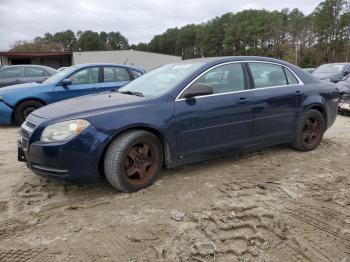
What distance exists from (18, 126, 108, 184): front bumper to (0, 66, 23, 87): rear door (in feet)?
27.9

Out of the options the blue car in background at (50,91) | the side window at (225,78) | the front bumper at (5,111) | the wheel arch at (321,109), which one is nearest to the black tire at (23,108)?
the blue car in background at (50,91)

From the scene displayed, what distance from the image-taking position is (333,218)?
3.56 m

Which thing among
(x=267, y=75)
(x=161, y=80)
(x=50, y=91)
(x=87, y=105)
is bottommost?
(x=87, y=105)

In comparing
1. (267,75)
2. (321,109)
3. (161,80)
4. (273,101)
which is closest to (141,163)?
(161,80)

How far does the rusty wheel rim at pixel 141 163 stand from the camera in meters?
4.11

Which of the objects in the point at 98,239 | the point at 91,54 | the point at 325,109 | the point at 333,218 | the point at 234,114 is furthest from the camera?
the point at 91,54

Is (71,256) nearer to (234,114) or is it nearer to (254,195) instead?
(254,195)

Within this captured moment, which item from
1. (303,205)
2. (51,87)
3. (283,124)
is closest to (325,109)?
(283,124)

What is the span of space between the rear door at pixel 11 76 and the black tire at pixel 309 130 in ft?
30.0

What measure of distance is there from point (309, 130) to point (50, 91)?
5.67 metres

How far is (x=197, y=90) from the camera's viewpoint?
4.41 meters

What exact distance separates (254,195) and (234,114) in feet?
3.94

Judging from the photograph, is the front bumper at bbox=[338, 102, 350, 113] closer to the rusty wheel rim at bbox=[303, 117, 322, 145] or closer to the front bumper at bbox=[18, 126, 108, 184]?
the rusty wheel rim at bbox=[303, 117, 322, 145]

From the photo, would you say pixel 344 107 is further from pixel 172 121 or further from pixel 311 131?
pixel 172 121
